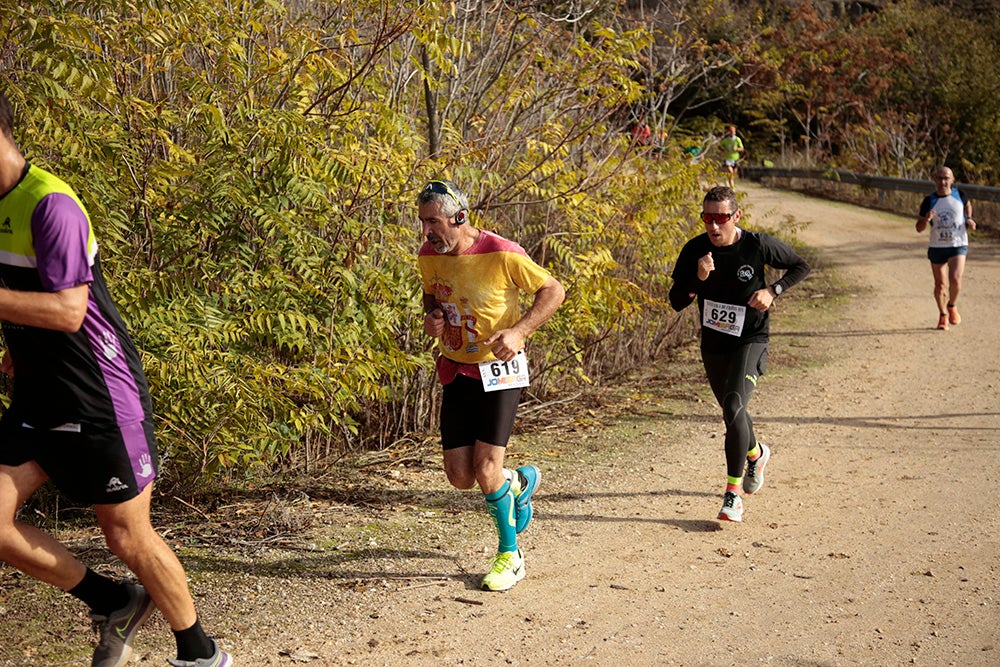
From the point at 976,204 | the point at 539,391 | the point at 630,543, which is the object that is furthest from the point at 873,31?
the point at 630,543

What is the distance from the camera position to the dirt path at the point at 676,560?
15.4 ft

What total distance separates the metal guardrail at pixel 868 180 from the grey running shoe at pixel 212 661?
17.9 m

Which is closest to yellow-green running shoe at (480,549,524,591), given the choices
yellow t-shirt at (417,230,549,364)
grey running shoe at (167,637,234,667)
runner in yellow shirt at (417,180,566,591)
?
runner in yellow shirt at (417,180,566,591)

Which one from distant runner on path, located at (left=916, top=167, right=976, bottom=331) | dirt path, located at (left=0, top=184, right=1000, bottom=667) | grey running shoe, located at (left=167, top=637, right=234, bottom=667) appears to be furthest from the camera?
distant runner on path, located at (left=916, top=167, right=976, bottom=331)

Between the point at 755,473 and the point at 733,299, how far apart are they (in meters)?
1.17

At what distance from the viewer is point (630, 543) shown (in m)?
6.09

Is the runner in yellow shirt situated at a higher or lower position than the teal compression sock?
higher

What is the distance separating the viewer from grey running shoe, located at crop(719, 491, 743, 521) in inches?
250

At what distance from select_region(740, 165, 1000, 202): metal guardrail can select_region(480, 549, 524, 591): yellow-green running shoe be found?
53.1 feet

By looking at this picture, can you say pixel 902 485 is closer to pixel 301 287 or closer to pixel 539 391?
pixel 539 391

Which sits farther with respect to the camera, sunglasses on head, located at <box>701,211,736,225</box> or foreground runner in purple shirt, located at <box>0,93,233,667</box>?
sunglasses on head, located at <box>701,211,736,225</box>

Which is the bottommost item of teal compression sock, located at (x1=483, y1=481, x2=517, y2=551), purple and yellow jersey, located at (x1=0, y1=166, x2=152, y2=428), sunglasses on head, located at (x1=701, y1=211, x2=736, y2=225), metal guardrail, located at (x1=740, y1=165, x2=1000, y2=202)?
teal compression sock, located at (x1=483, y1=481, x2=517, y2=551)

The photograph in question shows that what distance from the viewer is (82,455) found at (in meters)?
3.66

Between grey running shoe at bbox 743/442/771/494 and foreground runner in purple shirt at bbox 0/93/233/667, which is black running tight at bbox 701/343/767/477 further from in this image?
foreground runner in purple shirt at bbox 0/93/233/667
